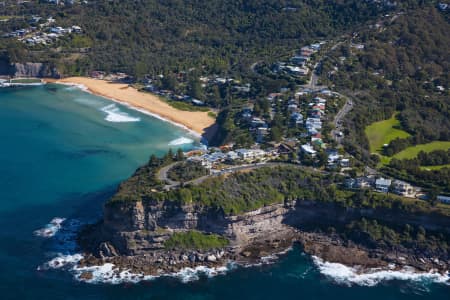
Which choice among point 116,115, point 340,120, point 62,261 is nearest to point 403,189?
point 340,120

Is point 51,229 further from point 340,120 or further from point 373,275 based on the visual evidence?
point 340,120

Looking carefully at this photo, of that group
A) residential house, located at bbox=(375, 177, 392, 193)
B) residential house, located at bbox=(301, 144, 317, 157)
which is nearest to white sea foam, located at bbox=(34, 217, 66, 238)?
residential house, located at bbox=(301, 144, 317, 157)

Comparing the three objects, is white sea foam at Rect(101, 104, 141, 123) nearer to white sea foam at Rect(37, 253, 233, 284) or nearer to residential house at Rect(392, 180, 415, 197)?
white sea foam at Rect(37, 253, 233, 284)

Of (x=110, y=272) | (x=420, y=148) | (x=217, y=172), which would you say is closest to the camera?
(x=110, y=272)

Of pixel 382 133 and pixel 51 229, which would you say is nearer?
pixel 51 229

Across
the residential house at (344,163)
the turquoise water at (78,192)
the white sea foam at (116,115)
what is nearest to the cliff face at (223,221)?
the turquoise water at (78,192)

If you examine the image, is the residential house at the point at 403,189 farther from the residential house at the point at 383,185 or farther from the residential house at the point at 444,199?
the residential house at the point at 444,199
